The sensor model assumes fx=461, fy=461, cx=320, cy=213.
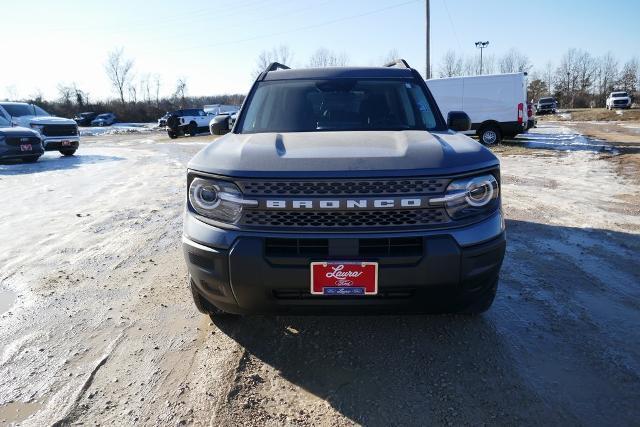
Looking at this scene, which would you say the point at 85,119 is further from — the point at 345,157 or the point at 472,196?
the point at 472,196

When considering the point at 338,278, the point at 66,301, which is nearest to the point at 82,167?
the point at 66,301

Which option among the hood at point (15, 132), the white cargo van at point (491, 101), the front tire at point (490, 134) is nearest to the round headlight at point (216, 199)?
the hood at point (15, 132)

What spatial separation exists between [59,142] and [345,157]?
56.0 ft

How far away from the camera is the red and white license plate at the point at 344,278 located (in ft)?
7.73

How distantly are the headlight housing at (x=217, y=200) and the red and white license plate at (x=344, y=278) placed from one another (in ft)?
1.72

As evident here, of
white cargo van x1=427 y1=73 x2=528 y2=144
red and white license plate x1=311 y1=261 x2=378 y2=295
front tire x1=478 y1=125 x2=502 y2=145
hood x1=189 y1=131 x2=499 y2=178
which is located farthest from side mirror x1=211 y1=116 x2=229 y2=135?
front tire x1=478 y1=125 x2=502 y2=145

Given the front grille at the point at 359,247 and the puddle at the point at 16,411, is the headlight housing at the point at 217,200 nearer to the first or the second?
the front grille at the point at 359,247

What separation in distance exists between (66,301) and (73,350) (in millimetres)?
918

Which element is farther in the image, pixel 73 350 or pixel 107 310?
pixel 107 310

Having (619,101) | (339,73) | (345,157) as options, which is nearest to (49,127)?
(339,73)

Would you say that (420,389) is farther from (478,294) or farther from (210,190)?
(210,190)

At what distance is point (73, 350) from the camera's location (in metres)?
2.95

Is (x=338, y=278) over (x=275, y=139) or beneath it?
beneath

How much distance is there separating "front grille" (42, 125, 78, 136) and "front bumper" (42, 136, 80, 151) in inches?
6.3
